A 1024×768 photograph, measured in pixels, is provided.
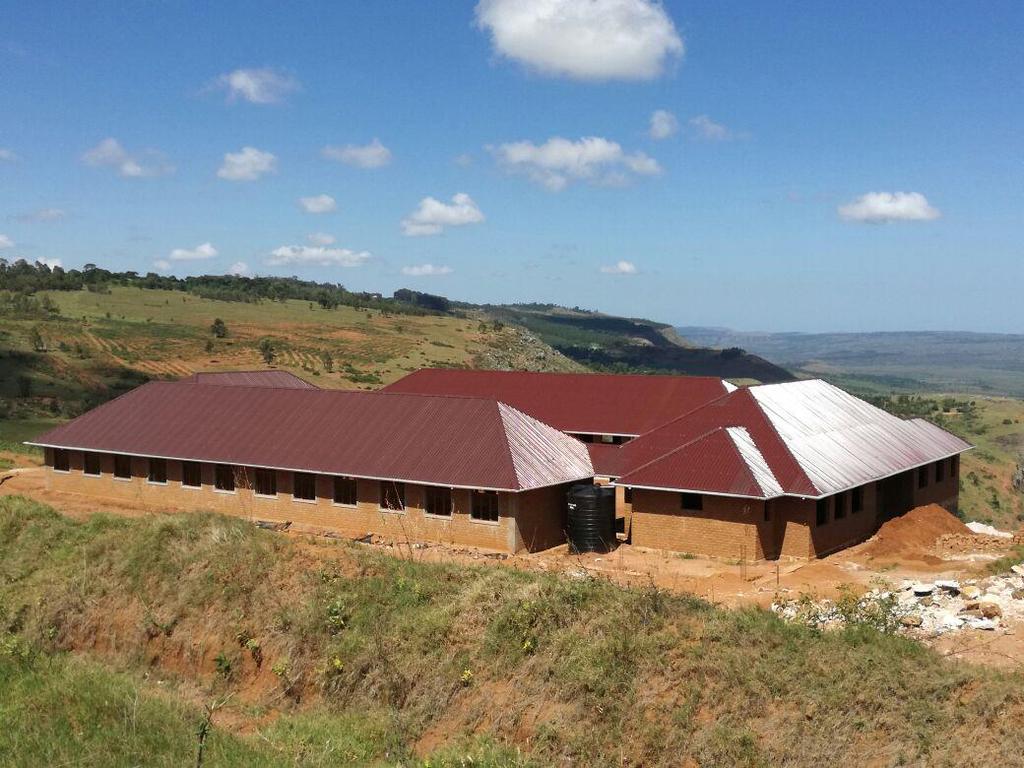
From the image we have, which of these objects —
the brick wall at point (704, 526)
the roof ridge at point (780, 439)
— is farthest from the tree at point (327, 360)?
the brick wall at point (704, 526)

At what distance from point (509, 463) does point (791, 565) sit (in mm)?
8955

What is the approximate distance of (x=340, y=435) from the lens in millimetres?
33469

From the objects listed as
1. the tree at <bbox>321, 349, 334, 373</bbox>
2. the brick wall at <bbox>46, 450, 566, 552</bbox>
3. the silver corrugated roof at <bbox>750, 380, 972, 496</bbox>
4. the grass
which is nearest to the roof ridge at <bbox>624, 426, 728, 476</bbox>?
the silver corrugated roof at <bbox>750, 380, 972, 496</bbox>

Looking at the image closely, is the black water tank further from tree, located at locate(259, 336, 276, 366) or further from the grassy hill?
tree, located at locate(259, 336, 276, 366)

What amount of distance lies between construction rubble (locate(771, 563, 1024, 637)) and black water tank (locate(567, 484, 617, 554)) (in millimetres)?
9107

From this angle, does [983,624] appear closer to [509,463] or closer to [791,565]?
[791,565]

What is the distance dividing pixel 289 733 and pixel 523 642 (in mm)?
4628

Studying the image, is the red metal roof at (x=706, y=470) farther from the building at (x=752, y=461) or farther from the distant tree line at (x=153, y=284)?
the distant tree line at (x=153, y=284)

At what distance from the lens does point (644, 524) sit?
98.7 feet

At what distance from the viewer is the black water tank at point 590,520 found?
1164 inches

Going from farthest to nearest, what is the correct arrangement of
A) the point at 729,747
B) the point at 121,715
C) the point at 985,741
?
the point at 121,715, the point at 729,747, the point at 985,741

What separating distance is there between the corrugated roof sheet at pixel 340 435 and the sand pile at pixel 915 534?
980 cm

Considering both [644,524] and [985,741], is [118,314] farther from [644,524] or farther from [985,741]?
[985,741]

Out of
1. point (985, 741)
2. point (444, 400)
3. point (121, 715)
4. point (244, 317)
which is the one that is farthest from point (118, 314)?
point (985, 741)
